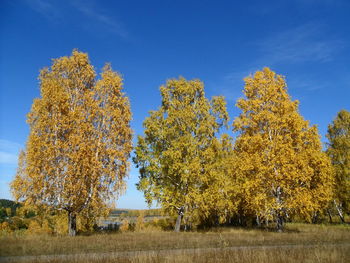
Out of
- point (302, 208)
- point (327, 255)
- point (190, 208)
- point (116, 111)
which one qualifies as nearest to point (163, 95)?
point (116, 111)

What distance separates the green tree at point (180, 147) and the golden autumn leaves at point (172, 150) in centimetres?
10

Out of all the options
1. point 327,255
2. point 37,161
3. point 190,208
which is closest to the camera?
point 327,255

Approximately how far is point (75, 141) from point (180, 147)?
912 centimetres

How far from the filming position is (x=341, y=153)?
40.1m

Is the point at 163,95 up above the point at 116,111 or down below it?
above

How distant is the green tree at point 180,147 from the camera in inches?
982

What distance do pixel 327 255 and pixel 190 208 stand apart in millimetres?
15933

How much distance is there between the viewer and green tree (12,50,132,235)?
67.9 feet

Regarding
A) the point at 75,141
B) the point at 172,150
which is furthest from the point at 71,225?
the point at 172,150

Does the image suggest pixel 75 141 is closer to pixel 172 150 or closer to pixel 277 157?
pixel 172 150

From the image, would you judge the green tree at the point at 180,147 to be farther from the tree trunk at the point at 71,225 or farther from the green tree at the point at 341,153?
the green tree at the point at 341,153

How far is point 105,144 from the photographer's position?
22531mm

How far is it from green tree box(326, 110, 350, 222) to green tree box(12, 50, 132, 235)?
3089 centimetres

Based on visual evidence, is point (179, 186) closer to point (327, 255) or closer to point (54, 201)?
point (54, 201)
